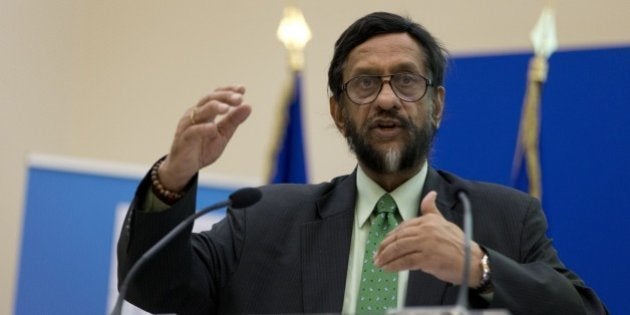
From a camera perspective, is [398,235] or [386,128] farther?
[386,128]

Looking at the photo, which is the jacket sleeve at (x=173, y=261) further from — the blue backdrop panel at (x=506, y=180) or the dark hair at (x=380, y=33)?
the blue backdrop panel at (x=506, y=180)

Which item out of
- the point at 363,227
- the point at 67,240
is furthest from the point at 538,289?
the point at 67,240

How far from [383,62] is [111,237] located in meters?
2.07

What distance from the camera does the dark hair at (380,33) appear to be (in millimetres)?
3023

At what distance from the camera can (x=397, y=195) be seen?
287 cm

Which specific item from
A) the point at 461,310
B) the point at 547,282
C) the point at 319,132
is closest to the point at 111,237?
A: the point at 319,132

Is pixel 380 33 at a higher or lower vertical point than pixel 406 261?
higher

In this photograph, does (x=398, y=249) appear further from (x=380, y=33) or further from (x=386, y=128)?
(x=380, y=33)

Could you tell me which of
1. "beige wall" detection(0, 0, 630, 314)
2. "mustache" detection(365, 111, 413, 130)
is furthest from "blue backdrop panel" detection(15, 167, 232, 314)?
"mustache" detection(365, 111, 413, 130)

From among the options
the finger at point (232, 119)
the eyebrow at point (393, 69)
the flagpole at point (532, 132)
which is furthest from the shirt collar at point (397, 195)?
the flagpole at point (532, 132)

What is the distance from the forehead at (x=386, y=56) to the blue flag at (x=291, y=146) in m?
1.81

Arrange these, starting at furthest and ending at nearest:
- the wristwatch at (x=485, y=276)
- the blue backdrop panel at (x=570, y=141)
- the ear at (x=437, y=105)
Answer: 1. the blue backdrop panel at (x=570, y=141)
2. the ear at (x=437, y=105)
3. the wristwatch at (x=485, y=276)

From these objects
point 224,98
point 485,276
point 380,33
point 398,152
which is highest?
point 380,33

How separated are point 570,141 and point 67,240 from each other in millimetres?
2398
